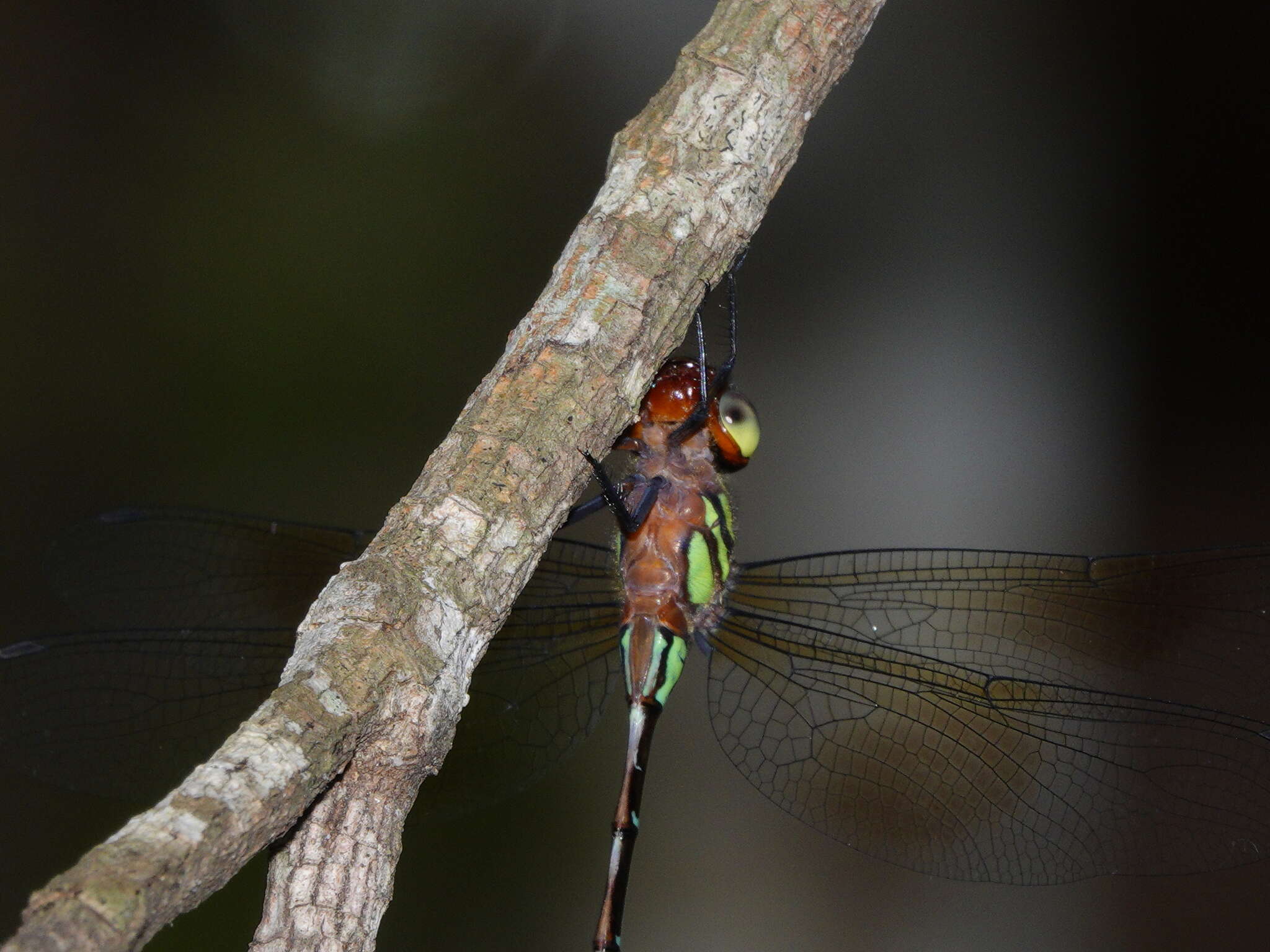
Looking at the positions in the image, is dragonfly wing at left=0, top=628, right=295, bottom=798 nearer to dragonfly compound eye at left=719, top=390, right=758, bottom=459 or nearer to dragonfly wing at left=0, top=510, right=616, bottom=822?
dragonfly wing at left=0, top=510, right=616, bottom=822

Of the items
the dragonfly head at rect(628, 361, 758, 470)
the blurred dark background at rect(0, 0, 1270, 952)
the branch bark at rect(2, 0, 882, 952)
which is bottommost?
the branch bark at rect(2, 0, 882, 952)

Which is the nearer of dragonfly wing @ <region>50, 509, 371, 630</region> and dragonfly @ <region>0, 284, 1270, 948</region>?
dragonfly @ <region>0, 284, 1270, 948</region>

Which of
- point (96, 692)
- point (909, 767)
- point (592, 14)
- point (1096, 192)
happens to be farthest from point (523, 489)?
point (592, 14)

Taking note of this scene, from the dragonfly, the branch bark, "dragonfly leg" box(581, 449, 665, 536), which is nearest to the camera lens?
the branch bark

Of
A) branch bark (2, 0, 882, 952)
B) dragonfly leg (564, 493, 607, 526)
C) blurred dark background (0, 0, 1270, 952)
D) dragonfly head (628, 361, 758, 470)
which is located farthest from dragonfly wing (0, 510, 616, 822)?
blurred dark background (0, 0, 1270, 952)

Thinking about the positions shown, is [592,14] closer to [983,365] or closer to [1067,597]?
[983,365]

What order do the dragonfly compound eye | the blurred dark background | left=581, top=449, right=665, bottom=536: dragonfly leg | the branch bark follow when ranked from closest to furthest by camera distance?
the branch bark → left=581, top=449, right=665, bottom=536: dragonfly leg → the dragonfly compound eye → the blurred dark background

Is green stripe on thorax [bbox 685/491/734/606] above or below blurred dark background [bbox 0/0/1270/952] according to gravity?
below

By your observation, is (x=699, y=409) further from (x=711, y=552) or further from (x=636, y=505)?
(x=711, y=552)

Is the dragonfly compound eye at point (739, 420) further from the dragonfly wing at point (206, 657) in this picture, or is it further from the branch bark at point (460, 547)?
A: the dragonfly wing at point (206, 657)
